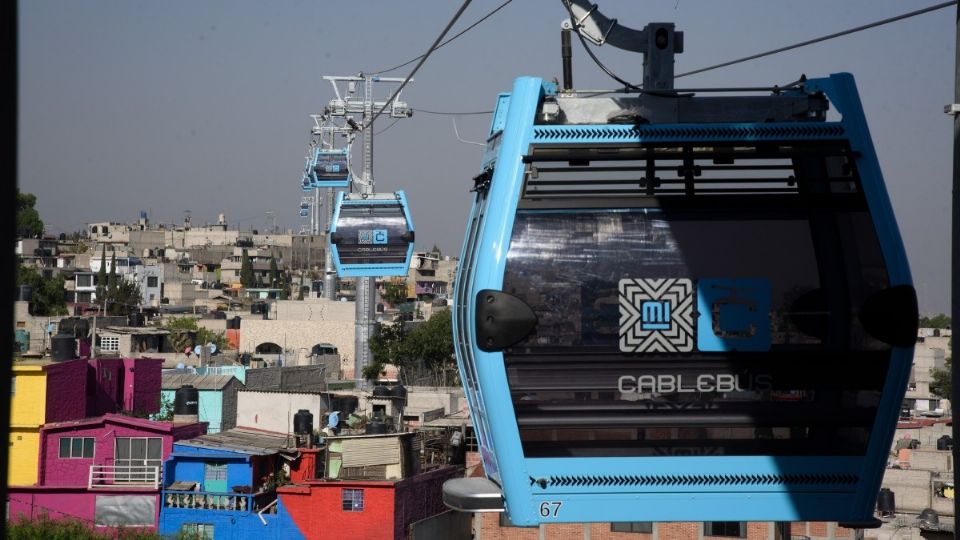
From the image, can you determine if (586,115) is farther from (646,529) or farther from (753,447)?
(646,529)

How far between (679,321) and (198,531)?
2146 centimetres

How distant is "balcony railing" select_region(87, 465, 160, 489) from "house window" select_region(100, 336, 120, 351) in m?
20.4

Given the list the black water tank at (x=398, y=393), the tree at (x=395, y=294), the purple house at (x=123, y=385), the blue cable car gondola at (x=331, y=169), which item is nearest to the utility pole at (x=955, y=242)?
the purple house at (x=123, y=385)

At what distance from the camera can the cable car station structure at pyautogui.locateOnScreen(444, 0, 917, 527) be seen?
4891 mm

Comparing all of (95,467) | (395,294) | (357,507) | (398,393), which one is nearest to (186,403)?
(95,467)

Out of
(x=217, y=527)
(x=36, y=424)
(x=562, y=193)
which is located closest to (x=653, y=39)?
(x=562, y=193)

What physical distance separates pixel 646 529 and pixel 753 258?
1668 cm

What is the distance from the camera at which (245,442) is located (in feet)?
87.1

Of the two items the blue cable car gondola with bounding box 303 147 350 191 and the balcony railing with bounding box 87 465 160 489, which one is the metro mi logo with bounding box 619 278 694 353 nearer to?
the balcony railing with bounding box 87 465 160 489

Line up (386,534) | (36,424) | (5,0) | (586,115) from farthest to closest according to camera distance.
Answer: (36,424) → (386,534) → (586,115) → (5,0)

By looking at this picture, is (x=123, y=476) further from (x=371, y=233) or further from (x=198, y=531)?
(x=371, y=233)

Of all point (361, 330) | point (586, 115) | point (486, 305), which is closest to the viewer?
→ point (486, 305)

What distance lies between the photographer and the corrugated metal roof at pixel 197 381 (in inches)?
1366

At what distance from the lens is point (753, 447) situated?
5051mm
